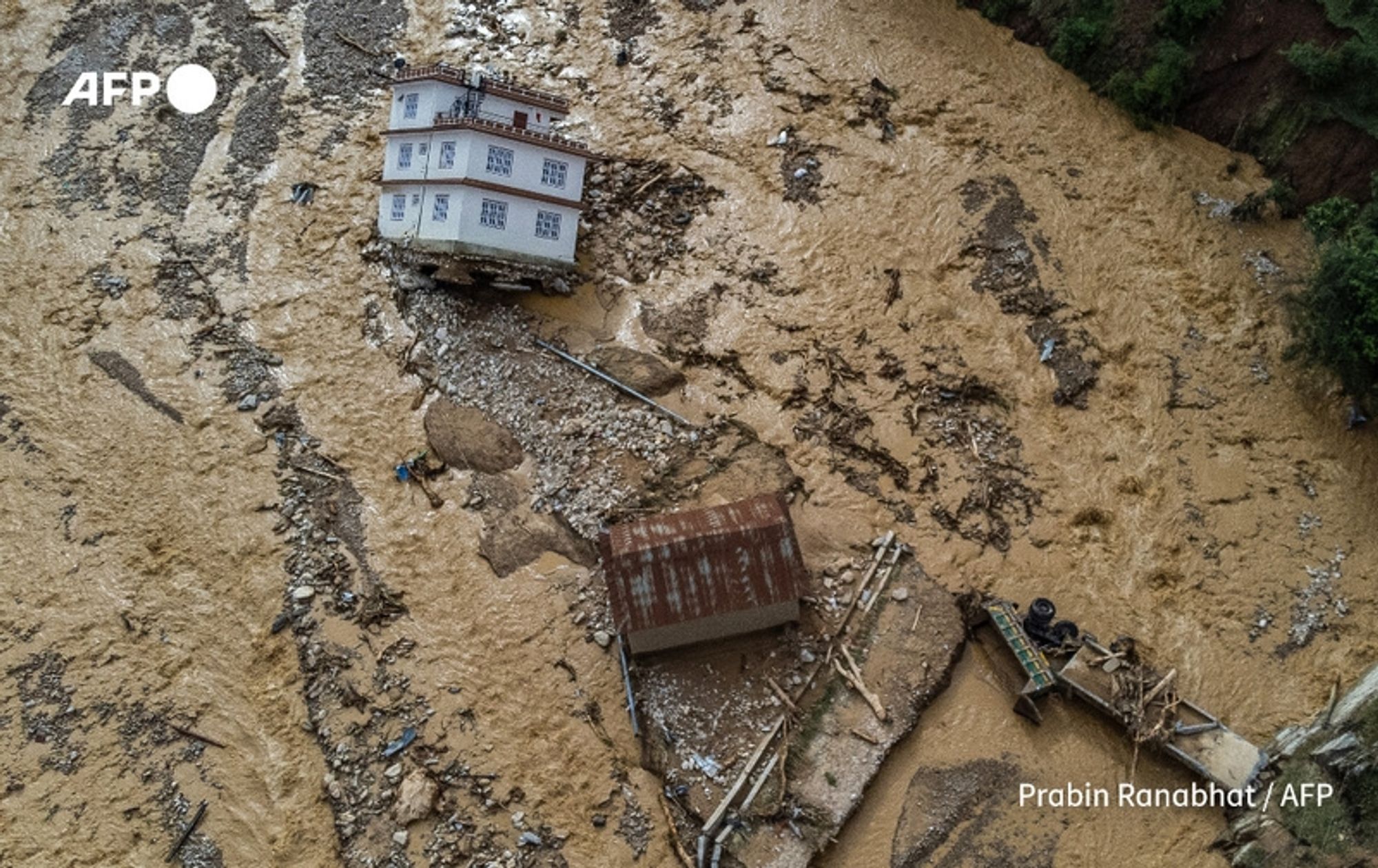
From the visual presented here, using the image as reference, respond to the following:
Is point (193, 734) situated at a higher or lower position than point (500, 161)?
lower

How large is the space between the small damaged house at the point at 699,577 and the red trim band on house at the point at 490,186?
27.7 ft

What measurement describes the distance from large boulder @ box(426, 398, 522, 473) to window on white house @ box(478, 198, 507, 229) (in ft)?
13.1

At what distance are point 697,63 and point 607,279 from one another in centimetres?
743

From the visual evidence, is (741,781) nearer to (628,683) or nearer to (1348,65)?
(628,683)

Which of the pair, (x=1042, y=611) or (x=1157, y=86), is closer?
(x=1042, y=611)

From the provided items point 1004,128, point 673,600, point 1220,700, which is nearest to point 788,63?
point 1004,128

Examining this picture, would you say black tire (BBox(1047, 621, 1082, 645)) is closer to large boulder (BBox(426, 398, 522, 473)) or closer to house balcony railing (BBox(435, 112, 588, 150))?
large boulder (BBox(426, 398, 522, 473))

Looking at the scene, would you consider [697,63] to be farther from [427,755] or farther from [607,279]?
[427,755]

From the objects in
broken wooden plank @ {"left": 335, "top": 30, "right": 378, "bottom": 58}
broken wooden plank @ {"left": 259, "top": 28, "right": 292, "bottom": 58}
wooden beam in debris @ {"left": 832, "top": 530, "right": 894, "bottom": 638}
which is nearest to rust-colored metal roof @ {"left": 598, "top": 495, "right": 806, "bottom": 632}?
wooden beam in debris @ {"left": 832, "top": 530, "right": 894, "bottom": 638}

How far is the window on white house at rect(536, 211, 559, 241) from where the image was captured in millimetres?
20156

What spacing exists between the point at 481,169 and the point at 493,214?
3.15ft

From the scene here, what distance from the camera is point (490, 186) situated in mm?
19500

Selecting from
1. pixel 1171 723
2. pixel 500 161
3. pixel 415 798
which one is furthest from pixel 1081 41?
pixel 415 798

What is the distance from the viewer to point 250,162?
75.7 ft
